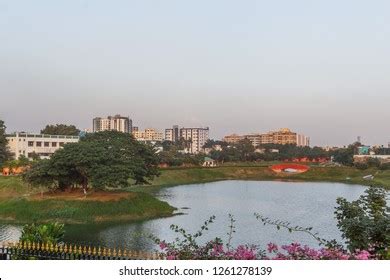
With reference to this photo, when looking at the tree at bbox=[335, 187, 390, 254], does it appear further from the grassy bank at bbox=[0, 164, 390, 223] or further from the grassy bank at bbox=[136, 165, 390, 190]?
the grassy bank at bbox=[136, 165, 390, 190]

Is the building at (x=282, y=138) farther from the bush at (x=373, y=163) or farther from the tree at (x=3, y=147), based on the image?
the tree at (x=3, y=147)

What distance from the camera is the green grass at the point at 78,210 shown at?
31.3 m

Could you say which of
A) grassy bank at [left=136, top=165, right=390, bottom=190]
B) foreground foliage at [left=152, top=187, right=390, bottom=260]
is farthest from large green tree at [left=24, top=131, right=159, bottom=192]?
grassy bank at [left=136, top=165, right=390, bottom=190]

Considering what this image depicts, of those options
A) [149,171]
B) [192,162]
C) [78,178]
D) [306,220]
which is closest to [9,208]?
[78,178]

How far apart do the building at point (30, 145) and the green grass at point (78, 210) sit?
37.4 metres

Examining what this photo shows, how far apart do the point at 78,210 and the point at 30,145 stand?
43272 millimetres

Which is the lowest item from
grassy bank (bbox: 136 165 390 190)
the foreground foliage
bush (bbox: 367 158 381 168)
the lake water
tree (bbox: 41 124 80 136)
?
A: grassy bank (bbox: 136 165 390 190)

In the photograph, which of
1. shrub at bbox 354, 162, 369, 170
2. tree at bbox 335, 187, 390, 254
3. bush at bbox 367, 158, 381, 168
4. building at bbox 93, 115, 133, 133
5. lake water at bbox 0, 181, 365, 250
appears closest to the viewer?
tree at bbox 335, 187, 390, 254

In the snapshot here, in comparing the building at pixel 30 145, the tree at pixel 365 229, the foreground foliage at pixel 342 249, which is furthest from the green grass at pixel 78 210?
the building at pixel 30 145

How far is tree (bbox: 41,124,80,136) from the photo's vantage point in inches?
3575

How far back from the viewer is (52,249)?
37.1 feet

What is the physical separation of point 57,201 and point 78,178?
3.43 meters

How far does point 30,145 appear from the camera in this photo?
7169 centimetres

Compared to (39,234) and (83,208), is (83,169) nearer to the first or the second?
(83,208)
